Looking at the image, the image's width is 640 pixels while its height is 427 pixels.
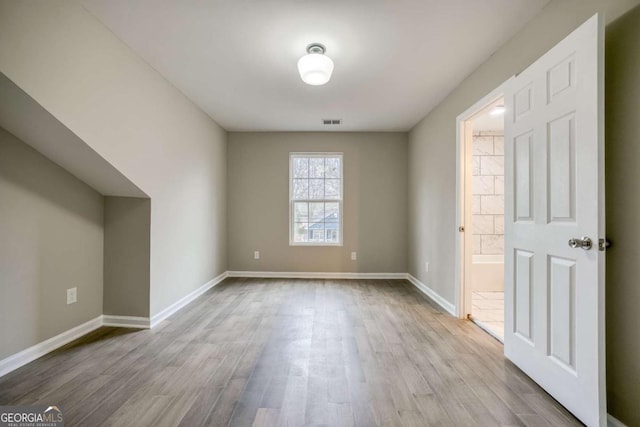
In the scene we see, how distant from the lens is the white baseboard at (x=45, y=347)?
6.49ft

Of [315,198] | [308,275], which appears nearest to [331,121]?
[315,198]

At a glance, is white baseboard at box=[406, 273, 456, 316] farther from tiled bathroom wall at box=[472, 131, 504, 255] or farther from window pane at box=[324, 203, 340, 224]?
window pane at box=[324, 203, 340, 224]

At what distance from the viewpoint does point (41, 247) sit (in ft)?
7.33

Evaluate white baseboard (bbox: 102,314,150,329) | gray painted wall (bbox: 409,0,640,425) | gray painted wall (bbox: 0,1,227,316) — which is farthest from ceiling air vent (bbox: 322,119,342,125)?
white baseboard (bbox: 102,314,150,329)

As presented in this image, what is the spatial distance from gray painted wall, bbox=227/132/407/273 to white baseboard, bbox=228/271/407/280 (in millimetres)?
68

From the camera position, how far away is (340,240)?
16.5 feet

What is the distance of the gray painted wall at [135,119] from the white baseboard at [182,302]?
0.06 meters

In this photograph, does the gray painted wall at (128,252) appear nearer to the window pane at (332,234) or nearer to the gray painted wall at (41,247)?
the gray painted wall at (41,247)

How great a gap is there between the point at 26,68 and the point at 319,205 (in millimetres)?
3832

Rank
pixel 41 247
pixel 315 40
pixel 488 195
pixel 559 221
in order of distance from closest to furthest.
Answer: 1. pixel 559 221
2. pixel 41 247
3. pixel 315 40
4. pixel 488 195

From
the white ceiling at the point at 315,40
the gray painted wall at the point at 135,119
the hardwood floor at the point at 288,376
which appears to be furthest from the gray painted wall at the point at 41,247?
the white ceiling at the point at 315,40

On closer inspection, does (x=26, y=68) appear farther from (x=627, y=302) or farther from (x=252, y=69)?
(x=627, y=302)

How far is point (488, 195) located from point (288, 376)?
14.2 feet

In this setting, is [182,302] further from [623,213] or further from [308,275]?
[623,213]
